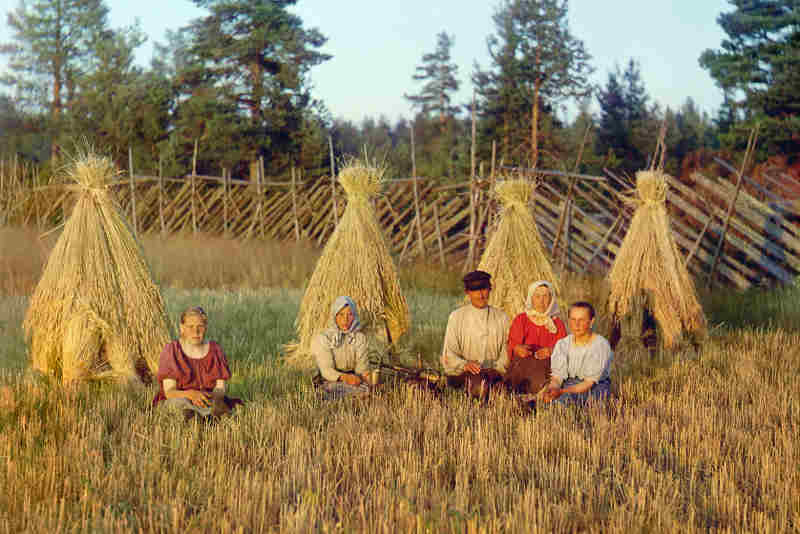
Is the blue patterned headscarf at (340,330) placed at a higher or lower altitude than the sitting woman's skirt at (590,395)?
higher

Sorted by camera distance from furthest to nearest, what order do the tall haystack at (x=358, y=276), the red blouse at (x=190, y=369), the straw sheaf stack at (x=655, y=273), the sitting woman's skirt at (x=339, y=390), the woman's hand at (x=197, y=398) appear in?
the straw sheaf stack at (x=655, y=273) → the tall haystack at (x=358, y=276) → the sitting woman's skirt at (x=339, y=390) → the red blouse at (x=190, y=369) → the woman's hand at (x=197, y=398)

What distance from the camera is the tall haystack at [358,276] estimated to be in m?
6.76

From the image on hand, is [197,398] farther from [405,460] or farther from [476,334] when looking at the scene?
[476,334]

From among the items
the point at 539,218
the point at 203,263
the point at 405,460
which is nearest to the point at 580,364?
the point at 405,460

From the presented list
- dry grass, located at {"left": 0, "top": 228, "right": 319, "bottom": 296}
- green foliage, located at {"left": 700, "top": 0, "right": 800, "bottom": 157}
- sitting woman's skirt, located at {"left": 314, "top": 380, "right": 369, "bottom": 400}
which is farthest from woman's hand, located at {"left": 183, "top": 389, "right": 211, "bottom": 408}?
green foliage, located at {"left": 700, "top": 0, "right": 800, "bottom": 157}

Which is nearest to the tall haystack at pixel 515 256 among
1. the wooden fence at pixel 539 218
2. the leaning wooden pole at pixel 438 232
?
the wooden fence at pixel 539 218

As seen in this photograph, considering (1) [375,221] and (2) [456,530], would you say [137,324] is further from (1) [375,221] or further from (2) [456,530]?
(2) [456,530]

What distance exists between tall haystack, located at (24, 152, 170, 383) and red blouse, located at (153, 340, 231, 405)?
109 cm

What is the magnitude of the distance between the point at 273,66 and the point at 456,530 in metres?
22.6

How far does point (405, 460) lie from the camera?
411cm

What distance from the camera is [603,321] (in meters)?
7.97

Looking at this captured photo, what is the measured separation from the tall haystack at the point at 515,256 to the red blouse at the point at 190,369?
123 inches

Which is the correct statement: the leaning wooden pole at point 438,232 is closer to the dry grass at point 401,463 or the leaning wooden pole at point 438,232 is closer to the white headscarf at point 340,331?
the white headscarf at point 340,331

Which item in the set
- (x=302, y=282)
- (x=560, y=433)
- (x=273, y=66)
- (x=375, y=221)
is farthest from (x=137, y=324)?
(x=273, y=66)
